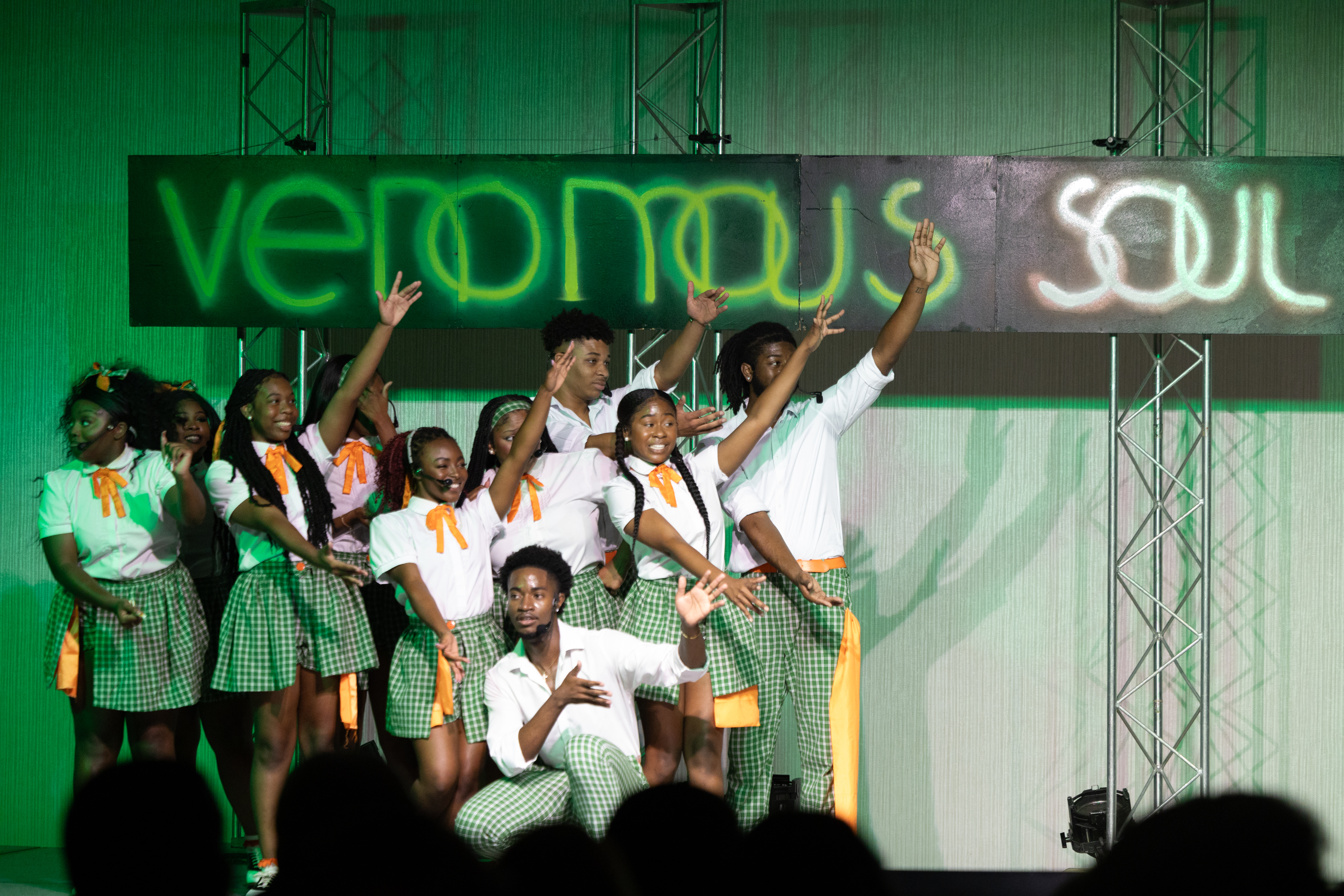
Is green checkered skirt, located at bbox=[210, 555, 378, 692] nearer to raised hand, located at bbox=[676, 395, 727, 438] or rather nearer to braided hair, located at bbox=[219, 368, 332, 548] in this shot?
braided hair, located at bbox=[219, 368, 332, 548]

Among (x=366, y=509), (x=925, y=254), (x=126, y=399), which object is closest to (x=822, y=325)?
(x=925, y=254)

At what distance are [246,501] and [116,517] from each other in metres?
0.44

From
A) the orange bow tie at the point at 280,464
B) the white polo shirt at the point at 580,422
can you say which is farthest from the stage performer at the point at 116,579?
the white polo shirt at the point at 580,422

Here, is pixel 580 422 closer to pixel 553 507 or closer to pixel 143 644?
pixel 553 507

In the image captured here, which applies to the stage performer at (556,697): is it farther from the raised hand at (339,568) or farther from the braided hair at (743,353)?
the braided hair at (743,353)

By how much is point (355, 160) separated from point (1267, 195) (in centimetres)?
321

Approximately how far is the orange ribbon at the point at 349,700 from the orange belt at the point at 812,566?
131 cm

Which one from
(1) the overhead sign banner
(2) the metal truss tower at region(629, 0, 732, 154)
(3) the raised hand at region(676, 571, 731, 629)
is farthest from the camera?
(2) the metal truss tower at region(629, 0, 732, 154)

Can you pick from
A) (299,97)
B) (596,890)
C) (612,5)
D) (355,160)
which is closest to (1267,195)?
(612,5)

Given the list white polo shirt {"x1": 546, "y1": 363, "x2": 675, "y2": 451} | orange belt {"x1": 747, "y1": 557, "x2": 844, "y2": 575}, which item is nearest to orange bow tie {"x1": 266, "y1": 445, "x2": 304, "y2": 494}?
white polo shirt {"x1": 546, "y1": 363, "x2": 675, "y2": 451}

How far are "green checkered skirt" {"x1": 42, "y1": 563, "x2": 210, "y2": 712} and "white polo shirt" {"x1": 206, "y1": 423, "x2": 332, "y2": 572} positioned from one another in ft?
0.85

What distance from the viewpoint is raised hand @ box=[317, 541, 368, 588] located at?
383 centimetres

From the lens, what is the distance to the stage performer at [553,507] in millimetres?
4051

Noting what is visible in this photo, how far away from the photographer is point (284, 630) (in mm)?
Result: 4117
